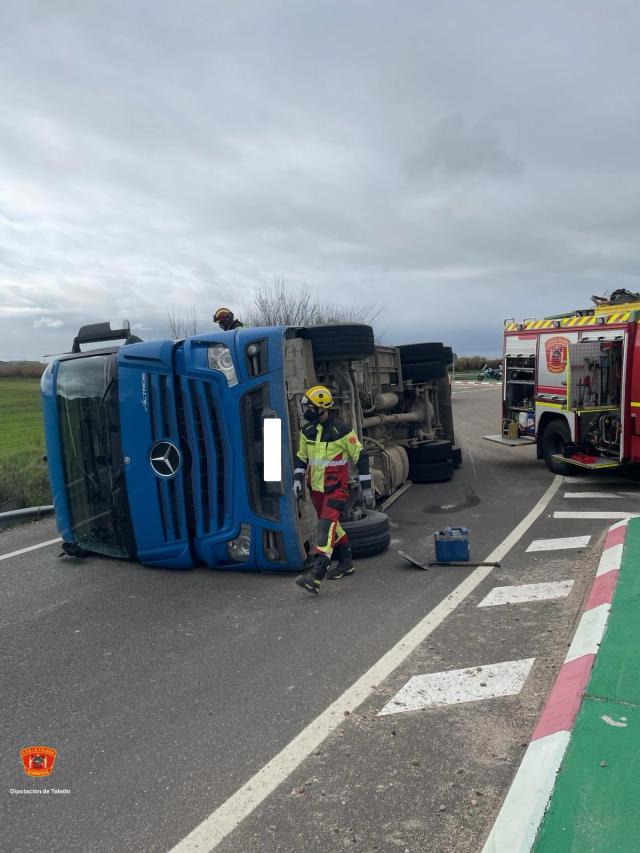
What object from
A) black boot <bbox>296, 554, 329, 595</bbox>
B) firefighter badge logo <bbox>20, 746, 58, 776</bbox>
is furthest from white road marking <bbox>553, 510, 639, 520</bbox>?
firefighter badge logo <bbox>20, 746, 58, 776</bbox>

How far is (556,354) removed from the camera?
40.0 feet

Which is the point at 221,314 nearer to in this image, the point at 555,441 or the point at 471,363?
the point at 555,441

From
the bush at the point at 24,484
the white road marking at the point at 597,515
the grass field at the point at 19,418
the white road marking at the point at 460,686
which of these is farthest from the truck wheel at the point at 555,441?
the grass field at the point at 19,418

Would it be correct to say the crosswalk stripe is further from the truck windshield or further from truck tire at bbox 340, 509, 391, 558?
the truck windshield

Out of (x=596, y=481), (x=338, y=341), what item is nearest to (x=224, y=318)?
(x=338, y=341)

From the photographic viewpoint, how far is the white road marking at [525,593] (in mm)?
5738

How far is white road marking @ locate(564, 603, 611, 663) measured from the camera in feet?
14.5

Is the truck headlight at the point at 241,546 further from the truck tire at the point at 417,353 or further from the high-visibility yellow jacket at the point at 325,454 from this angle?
the truck tire at the point at 417,353

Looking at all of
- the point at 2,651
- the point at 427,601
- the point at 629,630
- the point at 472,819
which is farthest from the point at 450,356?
the point at 472,819

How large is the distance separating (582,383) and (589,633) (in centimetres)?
720

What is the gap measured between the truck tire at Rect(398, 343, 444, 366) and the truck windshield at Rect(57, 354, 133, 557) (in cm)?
657

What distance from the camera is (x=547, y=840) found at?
2721 millimetres

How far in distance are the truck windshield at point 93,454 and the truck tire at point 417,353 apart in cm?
657

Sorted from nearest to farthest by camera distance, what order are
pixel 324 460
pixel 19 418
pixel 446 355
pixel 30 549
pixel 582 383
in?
pixel 324 460 < pixel 30 549 < pixel 582 383 < pixel 446 355 < pixel 19 418
